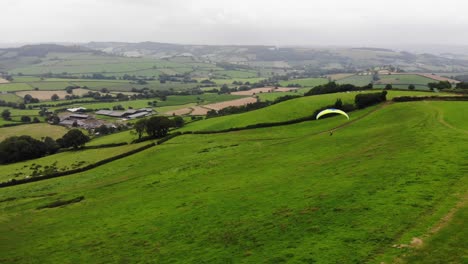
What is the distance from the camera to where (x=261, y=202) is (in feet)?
123

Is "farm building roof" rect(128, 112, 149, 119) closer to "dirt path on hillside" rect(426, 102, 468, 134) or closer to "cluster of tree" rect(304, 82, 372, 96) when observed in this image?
"cluster of tree" rect(304, 82, 372, 96)

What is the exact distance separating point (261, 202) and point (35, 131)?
120 m

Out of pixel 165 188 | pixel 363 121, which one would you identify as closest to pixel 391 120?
pixel 363 121

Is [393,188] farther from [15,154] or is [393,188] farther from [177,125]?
[15,154]

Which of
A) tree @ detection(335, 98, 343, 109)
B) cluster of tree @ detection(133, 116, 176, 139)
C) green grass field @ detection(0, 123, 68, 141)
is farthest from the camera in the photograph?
green grass field @ detection(0, 123, 68, 141)

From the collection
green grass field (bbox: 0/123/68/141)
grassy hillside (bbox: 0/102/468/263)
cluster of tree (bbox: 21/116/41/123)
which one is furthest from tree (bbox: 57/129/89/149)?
cluster of tree (bbox: 21/116/41/123)

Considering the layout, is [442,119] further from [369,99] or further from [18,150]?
[18,150]

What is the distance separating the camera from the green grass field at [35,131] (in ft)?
410

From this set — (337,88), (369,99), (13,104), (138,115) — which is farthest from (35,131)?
(369,99)

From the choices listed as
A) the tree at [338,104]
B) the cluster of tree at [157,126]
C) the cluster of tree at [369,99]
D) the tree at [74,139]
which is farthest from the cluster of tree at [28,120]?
the cluster of tree at [369,99]

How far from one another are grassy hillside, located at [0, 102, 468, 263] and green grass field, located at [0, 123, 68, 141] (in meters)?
67.3

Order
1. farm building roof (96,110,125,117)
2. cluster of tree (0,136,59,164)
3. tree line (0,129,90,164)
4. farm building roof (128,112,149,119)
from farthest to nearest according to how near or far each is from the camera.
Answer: farm building roof (96,110,125,117) < farm building roof (128,112,149,119) < tree line (0,129,90,164) < cluster of tree (0,136,59,164)

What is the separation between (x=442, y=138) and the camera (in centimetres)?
4816

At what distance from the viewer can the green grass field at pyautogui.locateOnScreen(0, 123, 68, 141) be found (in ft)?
410
